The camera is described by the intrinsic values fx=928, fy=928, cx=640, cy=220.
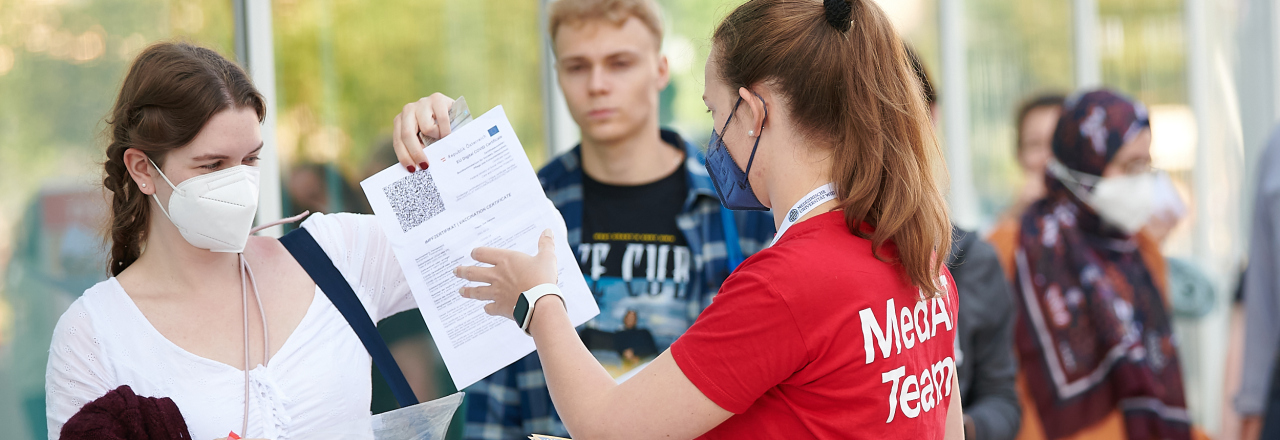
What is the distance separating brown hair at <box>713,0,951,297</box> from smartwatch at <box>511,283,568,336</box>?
47 centimetres

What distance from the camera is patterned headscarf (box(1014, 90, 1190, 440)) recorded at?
3.46 metres

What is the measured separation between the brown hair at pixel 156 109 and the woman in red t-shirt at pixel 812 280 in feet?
2.45

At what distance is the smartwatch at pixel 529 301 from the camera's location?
153 cm

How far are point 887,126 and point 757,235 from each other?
3.54 feet

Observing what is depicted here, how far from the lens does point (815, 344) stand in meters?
1.36

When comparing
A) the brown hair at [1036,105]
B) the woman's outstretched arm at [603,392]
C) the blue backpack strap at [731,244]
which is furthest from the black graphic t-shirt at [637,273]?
the brown hair at [1036,105]

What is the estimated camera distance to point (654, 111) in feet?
9.16

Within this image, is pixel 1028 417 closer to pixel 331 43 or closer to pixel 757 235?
pixel 757 235

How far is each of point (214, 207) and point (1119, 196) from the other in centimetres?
336

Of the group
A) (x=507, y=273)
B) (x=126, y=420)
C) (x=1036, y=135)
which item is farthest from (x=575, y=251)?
(x=1036, y=135)

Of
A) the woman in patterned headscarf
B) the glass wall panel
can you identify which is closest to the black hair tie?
the woman in patterned headscarf

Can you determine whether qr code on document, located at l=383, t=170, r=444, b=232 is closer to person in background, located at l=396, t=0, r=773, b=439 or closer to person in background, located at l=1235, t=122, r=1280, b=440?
person in background, located at l=396, t=0, r=773, b=439

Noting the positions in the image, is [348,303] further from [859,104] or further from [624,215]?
[859,104]

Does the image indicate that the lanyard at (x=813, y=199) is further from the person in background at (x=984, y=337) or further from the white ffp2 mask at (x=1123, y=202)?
the white ffp2 mask at (x=1123, y=202)
